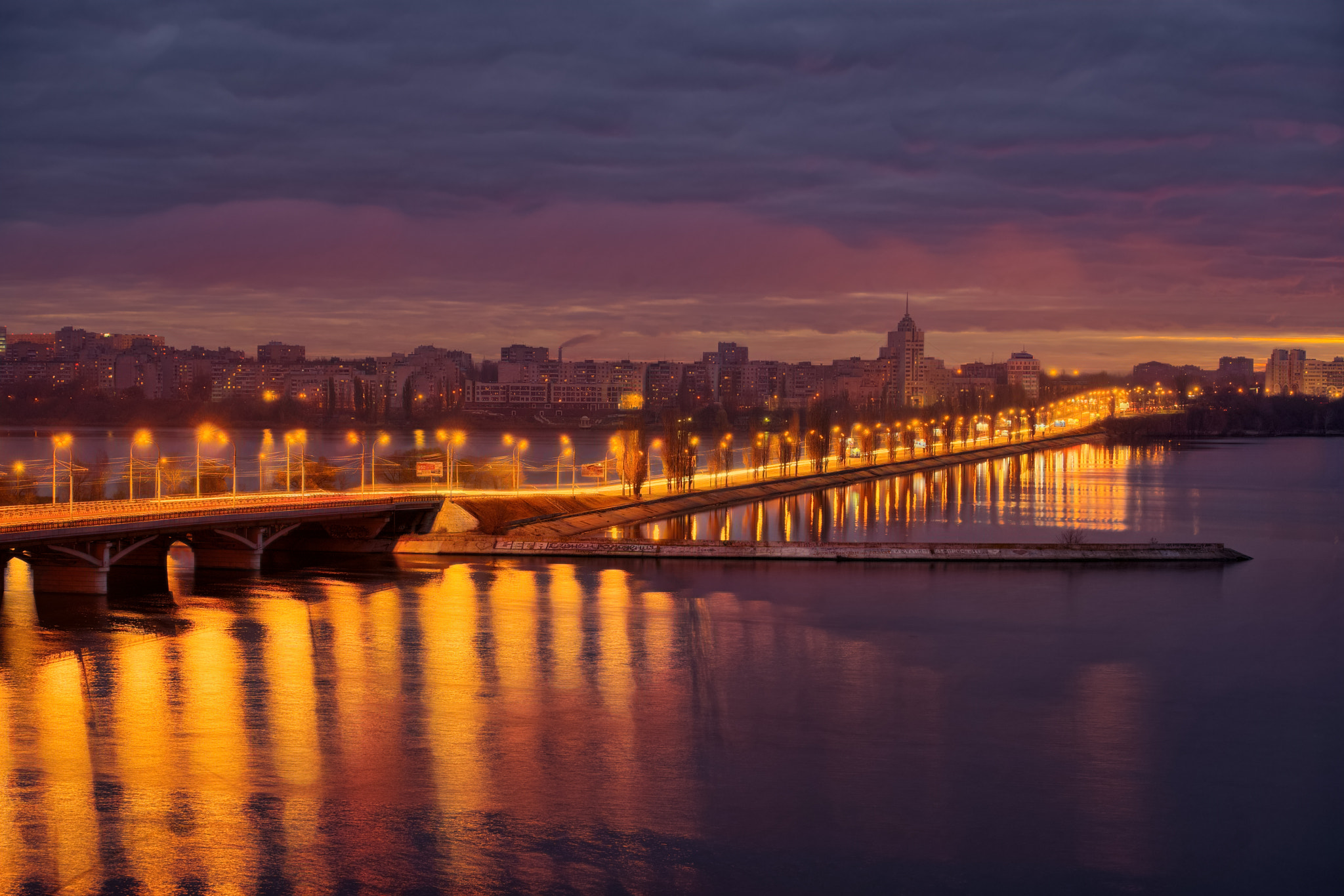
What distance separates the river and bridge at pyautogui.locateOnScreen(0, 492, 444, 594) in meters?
0.98

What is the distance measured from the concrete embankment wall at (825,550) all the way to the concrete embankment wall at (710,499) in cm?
208

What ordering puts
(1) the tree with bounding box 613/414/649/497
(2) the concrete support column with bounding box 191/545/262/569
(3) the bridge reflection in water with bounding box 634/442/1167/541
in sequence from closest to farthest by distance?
(2) the concrete support column with bounding box 191/545/262/569 < (3) the bridge reflection in water with bounding box 634/442/1167/541 < (1) the tree with bounding box 613/414/649/497

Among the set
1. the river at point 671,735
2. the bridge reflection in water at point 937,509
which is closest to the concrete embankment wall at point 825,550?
the river at point 671,735

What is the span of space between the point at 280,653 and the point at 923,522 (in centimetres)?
3120

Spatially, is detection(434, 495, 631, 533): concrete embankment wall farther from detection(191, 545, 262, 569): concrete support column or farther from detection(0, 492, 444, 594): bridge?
detection(191, 545, 262, 569): concrete support column

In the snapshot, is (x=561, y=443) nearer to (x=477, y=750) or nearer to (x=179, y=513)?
(x=179, y=513)

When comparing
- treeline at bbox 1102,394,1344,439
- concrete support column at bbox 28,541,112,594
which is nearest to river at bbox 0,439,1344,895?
concrete support column at bbox 28,541,112,594

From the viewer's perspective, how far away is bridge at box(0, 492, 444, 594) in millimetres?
26656

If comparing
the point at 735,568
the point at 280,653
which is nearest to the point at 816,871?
the point at 280,653

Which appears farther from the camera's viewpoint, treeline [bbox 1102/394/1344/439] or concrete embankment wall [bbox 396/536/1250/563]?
treeline [bbox 1102/394/1344/439]

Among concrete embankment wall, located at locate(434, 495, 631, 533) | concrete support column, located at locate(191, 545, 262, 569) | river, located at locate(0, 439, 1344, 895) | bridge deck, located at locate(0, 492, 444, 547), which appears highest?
bridge deck, located at locate(0, 492, 444, 547)

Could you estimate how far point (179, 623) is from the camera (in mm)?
24750

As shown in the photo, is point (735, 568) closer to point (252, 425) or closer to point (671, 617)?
point (671, 617)

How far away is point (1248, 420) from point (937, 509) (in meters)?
106
